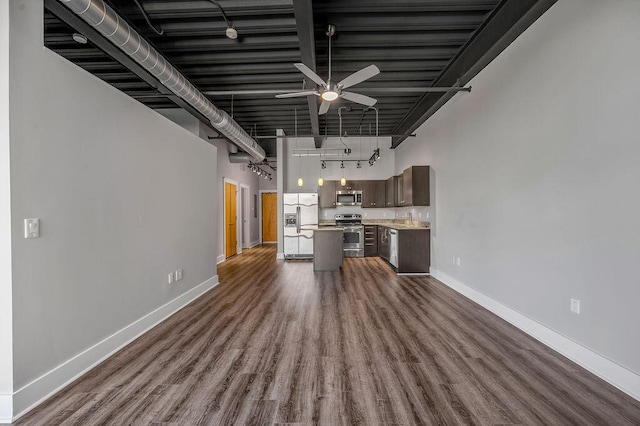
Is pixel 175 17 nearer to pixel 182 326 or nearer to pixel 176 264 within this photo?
pixel 176 264

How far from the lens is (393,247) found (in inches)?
259

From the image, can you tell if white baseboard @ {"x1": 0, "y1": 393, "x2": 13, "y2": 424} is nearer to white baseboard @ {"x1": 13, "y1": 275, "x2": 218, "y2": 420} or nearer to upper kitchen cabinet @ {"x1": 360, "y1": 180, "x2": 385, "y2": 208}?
white baseboard @ {"x1": 13, "y1": 275, "x2": 218, "y2": 420}

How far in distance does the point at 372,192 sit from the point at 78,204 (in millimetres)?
7108

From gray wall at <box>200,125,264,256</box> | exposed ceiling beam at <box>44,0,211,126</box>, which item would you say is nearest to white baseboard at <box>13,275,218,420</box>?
exposed ceiling beam at <box>44,0,211,126</box>

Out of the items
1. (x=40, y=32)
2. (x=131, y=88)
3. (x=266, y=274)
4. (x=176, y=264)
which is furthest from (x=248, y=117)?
(x=40, y=32)

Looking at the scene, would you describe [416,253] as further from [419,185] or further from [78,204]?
[78,204]

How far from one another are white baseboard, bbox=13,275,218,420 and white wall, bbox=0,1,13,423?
0.09 m

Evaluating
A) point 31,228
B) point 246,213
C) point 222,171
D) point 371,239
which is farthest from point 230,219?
point 31,228

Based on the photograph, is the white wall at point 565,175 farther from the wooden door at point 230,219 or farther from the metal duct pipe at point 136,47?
the wooden door at point 230,219

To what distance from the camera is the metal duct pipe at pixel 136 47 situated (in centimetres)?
239

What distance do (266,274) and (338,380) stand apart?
410 cm

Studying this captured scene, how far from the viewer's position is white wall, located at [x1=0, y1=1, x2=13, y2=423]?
1.88 meters

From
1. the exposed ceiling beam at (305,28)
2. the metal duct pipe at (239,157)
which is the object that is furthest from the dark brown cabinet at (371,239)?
the exposed ceiling beam at (305,28)

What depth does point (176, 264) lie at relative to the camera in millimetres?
3982
